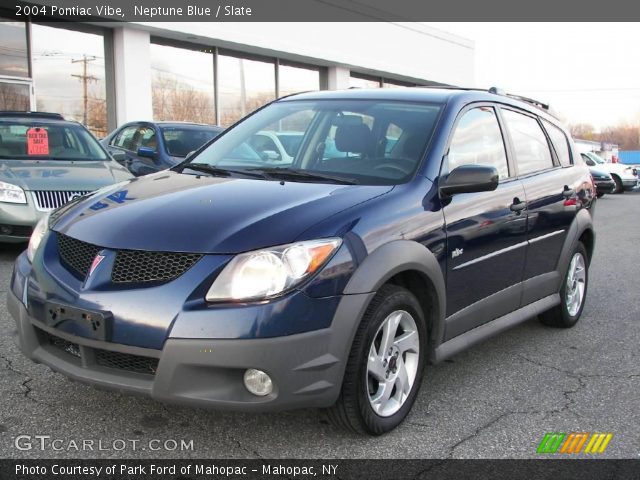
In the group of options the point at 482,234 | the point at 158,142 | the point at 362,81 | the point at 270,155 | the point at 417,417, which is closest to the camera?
the point at 417,417

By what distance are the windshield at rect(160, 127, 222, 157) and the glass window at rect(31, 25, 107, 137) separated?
21.0 ft

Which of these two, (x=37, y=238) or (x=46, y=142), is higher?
(x=46, y=142)

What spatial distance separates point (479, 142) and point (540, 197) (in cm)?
71

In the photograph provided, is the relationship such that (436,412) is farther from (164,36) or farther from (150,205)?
(164,36)

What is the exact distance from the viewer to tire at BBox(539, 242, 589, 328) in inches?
208

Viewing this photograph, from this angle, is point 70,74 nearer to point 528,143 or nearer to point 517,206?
point 528,143

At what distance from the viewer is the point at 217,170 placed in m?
4.09

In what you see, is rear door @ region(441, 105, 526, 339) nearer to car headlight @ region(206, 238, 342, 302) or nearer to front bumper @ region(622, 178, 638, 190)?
car headlight @ region(206, 238, 342, 302)

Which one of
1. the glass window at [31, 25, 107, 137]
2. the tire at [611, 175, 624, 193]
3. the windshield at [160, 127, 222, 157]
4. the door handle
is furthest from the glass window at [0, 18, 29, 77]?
the tire at [611, 175, 624, 193]

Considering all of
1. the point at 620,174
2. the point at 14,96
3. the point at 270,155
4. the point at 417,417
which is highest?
the point at 14,96

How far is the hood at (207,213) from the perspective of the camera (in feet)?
9.71

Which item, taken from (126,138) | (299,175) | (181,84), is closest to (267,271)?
(299,175)

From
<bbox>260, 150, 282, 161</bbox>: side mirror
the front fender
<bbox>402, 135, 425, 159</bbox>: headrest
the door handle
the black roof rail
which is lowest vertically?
the front fender

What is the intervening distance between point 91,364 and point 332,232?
118cm
